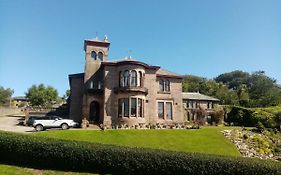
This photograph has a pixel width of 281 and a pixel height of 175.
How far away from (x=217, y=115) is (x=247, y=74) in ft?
263

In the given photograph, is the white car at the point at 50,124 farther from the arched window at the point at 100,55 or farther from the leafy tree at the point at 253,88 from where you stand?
the leafy tree at the point at 253,88

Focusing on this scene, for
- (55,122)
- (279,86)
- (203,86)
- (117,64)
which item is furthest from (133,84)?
(279,86)

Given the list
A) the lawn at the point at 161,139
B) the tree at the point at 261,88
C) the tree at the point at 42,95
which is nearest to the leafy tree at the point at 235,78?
the tree at the point at 261,88

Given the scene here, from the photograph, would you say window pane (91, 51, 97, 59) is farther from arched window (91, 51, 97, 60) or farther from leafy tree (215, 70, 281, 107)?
leafy tree (215, 70, 281, 107)

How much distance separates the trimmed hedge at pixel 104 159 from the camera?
2106 cm

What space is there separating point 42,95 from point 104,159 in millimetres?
61281

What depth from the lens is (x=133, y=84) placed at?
41875 millimetres

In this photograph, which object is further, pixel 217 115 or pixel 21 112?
pixel 21 112

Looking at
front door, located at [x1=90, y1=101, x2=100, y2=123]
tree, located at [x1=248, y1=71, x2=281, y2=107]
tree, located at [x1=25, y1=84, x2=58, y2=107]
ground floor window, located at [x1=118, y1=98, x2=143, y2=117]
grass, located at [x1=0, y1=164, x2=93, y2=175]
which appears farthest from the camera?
tree, located at [x1=248, y1=71, x2=281, y2=107]

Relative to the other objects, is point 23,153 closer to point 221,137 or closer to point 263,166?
point 263,166

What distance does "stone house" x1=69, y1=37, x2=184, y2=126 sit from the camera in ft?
135

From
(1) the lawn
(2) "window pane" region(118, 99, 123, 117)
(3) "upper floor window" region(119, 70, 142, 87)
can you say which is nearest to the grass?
(1) the lawn

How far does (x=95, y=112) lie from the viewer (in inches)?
1757

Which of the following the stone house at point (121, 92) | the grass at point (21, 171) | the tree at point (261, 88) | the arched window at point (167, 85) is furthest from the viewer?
the tree at point (261, 88)
